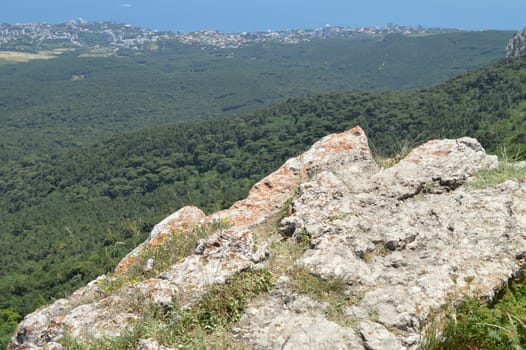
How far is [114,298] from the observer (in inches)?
270

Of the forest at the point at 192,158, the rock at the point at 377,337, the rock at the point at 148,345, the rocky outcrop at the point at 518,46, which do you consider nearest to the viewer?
the rock at the point at 377,337

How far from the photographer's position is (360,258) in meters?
7.06

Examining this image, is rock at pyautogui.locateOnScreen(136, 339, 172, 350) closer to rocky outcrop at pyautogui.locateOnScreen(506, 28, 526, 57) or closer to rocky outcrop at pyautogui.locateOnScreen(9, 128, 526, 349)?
rocky outcrop at pyautogui.locateOnScreen(9, 128, 526, 349)

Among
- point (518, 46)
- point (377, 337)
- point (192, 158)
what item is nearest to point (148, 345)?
point (377, 337)

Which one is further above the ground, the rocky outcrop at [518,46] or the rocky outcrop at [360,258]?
the rocky outcrop at [518,46]

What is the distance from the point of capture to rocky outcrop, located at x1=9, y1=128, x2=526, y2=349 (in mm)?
5676

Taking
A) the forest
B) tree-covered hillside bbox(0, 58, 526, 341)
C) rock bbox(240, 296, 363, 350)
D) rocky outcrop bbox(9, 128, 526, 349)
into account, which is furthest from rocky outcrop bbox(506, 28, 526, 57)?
rock bbox(240, 296, 363, 350)

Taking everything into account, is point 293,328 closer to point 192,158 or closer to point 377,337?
point 377,337

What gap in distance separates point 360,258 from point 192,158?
5091 inches

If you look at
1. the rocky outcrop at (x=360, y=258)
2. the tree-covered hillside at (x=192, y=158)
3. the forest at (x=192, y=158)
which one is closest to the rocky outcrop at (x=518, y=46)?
the forest at (x=192, y=158)

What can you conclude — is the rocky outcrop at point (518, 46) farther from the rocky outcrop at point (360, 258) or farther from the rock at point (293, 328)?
the rock at point (293, 328)

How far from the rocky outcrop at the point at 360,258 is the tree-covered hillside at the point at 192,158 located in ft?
191

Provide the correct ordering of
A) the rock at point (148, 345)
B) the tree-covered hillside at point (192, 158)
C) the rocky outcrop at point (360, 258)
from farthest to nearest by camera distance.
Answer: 1. the tree-covered hillside at point (192, 158)
2. the rocky outcrop at point (360, 258)
3. the rock at point (148, 345)

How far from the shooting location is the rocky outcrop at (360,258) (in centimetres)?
568
